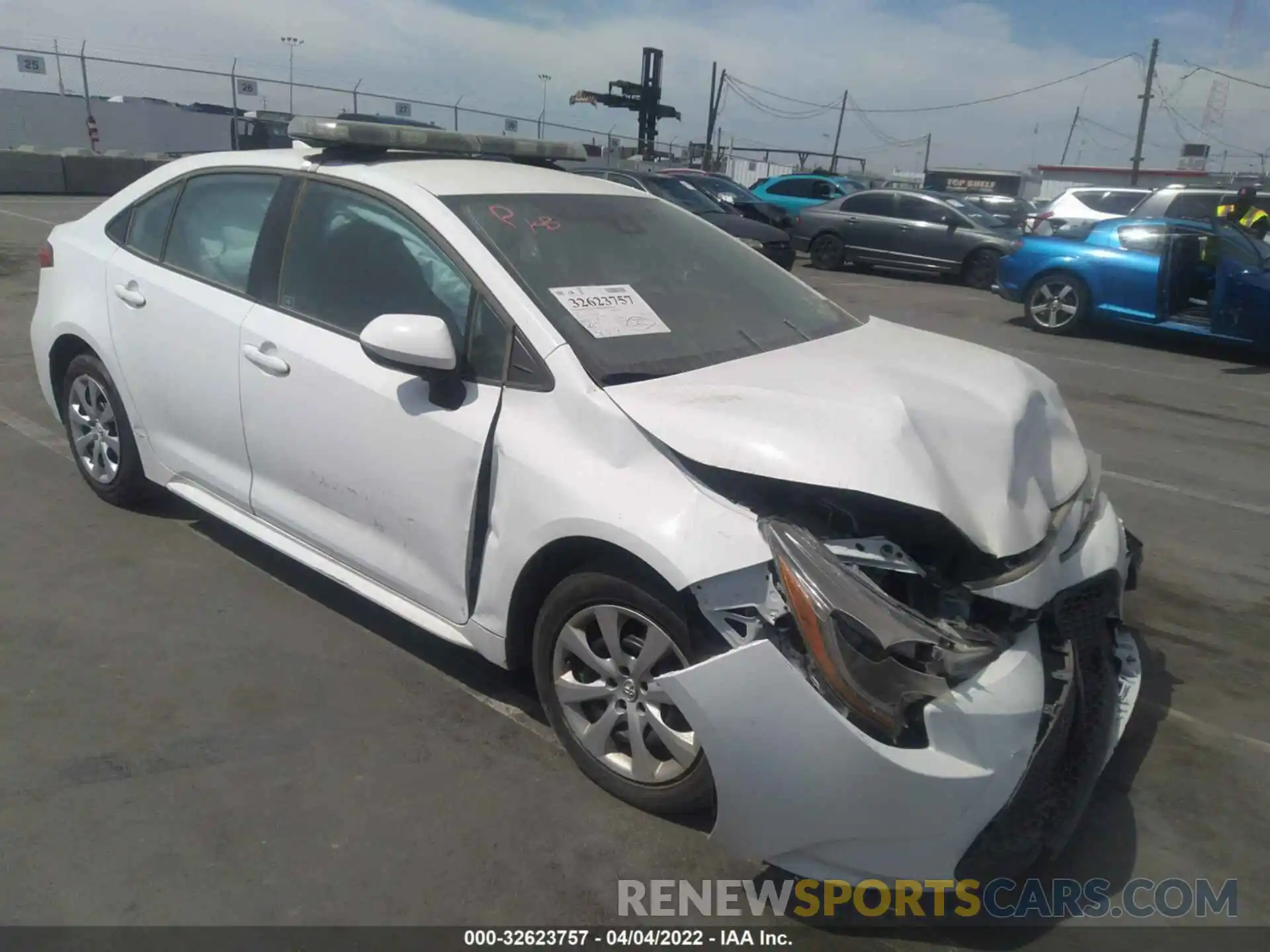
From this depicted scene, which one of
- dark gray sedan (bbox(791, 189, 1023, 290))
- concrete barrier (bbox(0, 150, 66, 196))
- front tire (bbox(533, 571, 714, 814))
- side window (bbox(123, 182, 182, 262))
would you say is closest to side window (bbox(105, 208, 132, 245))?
side window (bbox(123, 182, 182, 262))

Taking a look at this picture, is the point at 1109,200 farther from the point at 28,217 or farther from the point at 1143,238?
the point at 28,217

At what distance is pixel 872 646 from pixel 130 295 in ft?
→ 11.4

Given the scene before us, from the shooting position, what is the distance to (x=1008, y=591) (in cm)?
243

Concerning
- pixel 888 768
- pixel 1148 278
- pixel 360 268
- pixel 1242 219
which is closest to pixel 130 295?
pixel 360 268

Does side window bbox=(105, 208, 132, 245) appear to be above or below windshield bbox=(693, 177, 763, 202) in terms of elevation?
below

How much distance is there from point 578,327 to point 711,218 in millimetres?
12277

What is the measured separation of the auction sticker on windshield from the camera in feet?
9.85

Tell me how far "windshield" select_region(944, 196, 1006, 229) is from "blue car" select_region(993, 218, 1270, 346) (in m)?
4.73

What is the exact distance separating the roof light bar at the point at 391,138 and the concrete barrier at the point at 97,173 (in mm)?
19809

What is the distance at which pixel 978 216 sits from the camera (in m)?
16.4

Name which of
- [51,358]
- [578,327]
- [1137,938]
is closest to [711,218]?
[51,358]

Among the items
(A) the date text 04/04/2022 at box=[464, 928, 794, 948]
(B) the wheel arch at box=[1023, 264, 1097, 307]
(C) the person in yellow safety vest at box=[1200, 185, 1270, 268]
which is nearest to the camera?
(A) the date text 04/04/2022 at box=[464, 928, 794, 948]

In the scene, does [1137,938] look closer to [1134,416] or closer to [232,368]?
[232,368]

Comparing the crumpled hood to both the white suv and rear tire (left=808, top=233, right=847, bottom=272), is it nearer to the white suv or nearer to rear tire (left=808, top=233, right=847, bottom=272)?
the white suv
